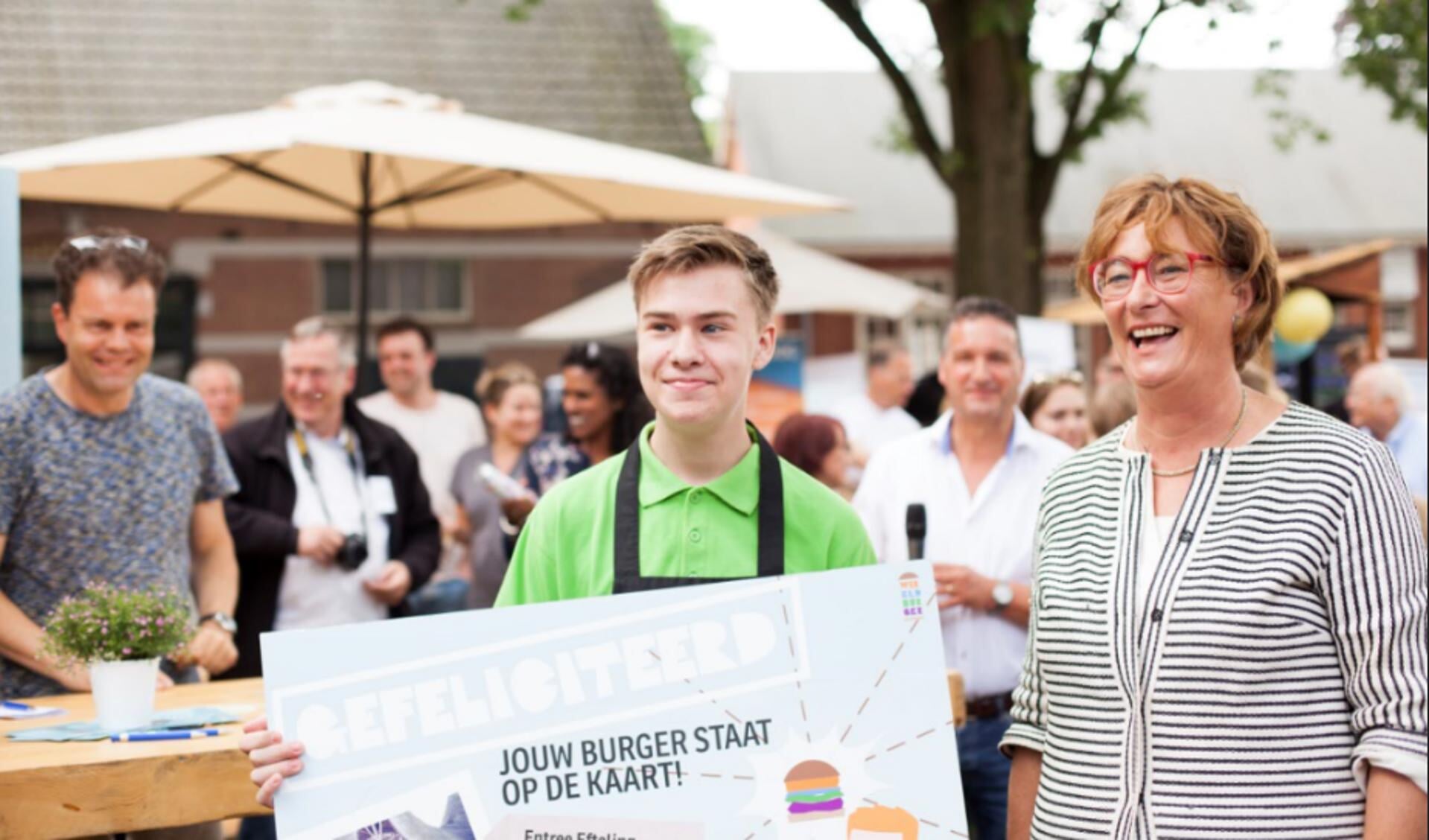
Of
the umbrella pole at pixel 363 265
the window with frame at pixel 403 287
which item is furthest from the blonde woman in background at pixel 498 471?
the window with frame at pixel 403 287

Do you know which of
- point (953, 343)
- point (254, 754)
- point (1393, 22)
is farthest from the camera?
point (1393, 22)

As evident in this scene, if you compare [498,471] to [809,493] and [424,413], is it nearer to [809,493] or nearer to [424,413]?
[424,413]

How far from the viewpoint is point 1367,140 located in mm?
26812

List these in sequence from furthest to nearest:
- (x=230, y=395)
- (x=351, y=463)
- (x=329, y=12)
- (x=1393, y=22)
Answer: (x=329, y=12) → (x=1393, y=22) → (x=230, y=395) → (x=351, y=463)

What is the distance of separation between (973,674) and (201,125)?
444 centimetres

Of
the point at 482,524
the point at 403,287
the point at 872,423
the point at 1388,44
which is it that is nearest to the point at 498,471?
the point at 482,524

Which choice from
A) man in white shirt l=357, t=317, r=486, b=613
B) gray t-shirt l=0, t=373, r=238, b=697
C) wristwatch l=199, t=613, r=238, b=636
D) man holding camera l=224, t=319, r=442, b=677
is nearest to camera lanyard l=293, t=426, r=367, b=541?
man holding camera l=224, t=319, r=442, b=677

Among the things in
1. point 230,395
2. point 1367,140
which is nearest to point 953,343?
point 230,395

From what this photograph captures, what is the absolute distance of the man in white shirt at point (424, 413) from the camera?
7.20m

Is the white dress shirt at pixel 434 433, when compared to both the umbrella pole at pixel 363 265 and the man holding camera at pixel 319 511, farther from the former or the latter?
the man holding camera at pixel 319 511

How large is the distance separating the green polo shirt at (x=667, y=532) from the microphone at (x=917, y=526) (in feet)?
3.76

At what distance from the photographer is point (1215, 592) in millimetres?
2377

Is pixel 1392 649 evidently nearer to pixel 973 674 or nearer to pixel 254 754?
pixel 254 754

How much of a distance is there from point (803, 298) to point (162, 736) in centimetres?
859
